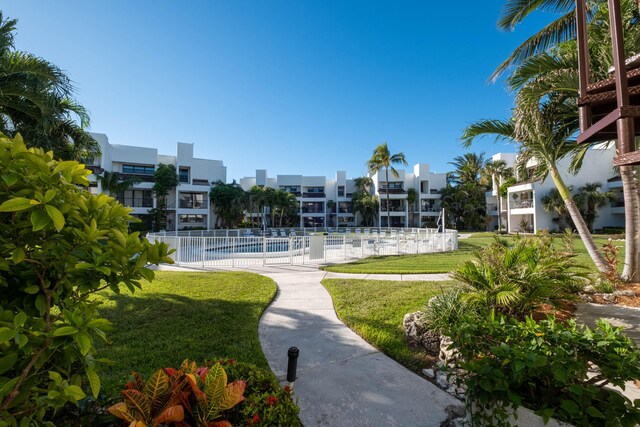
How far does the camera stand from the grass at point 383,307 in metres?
4.05

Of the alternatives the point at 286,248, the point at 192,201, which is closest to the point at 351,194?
the point at 192,201

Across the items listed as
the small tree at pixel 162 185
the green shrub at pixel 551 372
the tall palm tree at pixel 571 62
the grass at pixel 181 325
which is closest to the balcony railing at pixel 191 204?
the small tree at pixel 162 185

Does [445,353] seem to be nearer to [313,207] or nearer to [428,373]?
[428,373]

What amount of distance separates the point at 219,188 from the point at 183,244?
24.2m

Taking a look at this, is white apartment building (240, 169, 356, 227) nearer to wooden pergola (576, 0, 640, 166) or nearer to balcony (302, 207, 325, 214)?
balcony (302, 207, 325, 214)

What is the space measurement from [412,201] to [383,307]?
4378 cm

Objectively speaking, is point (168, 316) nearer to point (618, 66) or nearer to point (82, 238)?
point (82, 238)

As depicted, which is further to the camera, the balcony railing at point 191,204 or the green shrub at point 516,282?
the balcony railing at point 191,204

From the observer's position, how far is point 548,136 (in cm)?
736

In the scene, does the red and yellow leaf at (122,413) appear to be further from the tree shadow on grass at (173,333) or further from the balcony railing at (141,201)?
the balcony railing at (141,201)

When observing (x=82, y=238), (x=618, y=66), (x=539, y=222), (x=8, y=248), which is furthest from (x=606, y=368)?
(x=539, y=222)

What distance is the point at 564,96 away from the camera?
7.19m

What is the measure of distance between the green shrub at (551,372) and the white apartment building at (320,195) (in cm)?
4760

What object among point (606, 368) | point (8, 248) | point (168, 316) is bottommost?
point (168, 316)
